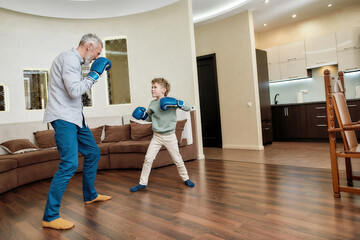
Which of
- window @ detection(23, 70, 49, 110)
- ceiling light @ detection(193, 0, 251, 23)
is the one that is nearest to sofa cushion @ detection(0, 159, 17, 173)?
window @ detection(23, 70, 49, 110)

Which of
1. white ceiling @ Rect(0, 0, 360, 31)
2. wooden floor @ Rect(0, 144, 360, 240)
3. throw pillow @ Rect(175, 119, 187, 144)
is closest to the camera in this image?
wooden floor @ Rect(0, 144, 360, 240)

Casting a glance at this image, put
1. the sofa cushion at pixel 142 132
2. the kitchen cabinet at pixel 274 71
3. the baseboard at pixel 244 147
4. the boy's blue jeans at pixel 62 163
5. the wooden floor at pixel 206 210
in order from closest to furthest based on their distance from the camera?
the wooden floor at pixel 206 210, the boy's blue jeans at pixel 62 163, the sofa cushion at pixel 142 132, the baseboard at pixel 244 147, the kitchen cabinet at pixel 274 71

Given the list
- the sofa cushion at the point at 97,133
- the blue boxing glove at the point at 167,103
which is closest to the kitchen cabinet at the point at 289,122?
the sofa cushion at the point at 97,133

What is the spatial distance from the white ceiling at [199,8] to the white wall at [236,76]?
0.28 m

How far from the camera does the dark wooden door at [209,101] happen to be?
609 cm

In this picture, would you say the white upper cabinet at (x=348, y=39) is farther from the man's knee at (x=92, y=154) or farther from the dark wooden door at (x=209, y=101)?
the man's knee at (x=92, y=154)

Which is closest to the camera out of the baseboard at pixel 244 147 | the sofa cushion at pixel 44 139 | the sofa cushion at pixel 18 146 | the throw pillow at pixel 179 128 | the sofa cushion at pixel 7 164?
the sofa cushion at pixel 7 164

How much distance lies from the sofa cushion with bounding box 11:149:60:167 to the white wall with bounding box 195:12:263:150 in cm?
355

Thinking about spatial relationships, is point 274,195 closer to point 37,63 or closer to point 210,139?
point 210,139

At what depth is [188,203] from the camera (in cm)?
237

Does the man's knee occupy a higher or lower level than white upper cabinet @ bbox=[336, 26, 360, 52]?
lower

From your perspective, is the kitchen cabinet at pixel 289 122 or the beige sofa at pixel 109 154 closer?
the beige sofa at pixel 109 154

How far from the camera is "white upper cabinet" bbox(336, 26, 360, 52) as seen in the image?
550cm

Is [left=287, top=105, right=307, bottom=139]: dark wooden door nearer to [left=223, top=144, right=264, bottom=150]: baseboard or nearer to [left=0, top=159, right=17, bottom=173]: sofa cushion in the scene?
[left=223, top=144, right=264, bottom=150]: baseboard
